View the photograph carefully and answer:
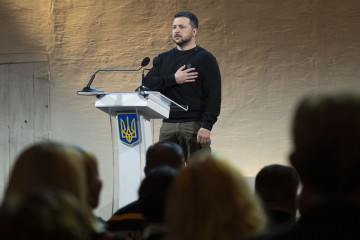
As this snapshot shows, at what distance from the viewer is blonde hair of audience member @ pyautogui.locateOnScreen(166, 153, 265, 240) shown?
5.70ft

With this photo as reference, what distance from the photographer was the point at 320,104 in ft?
5.36

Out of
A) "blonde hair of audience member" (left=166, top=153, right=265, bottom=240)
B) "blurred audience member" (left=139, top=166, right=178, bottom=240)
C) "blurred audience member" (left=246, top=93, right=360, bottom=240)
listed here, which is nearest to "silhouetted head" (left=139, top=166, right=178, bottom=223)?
"blurred audience member" (left=139, top=166, right=178, bottom=240)

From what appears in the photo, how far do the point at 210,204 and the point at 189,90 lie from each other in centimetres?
390

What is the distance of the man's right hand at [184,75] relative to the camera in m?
5.56

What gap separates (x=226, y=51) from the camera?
7984mm

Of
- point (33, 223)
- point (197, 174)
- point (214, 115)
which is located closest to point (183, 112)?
point (214, 115)

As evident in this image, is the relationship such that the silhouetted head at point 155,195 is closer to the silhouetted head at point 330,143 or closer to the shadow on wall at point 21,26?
the silhouetted head at point 330,143

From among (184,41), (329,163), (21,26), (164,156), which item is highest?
(21,26)

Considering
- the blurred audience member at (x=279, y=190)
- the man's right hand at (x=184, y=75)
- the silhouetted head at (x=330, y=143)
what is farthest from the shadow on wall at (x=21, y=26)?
the silhouetted head at (x=330, y=143)

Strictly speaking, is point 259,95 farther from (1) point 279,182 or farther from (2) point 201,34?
(1) point 279,182

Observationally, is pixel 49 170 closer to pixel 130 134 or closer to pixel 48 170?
pixel 48 170

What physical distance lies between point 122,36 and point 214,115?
293 cm

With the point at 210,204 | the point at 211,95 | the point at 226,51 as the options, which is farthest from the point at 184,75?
the point at 210,204

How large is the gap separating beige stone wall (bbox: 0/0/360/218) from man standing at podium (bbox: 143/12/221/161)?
2.14 metres
